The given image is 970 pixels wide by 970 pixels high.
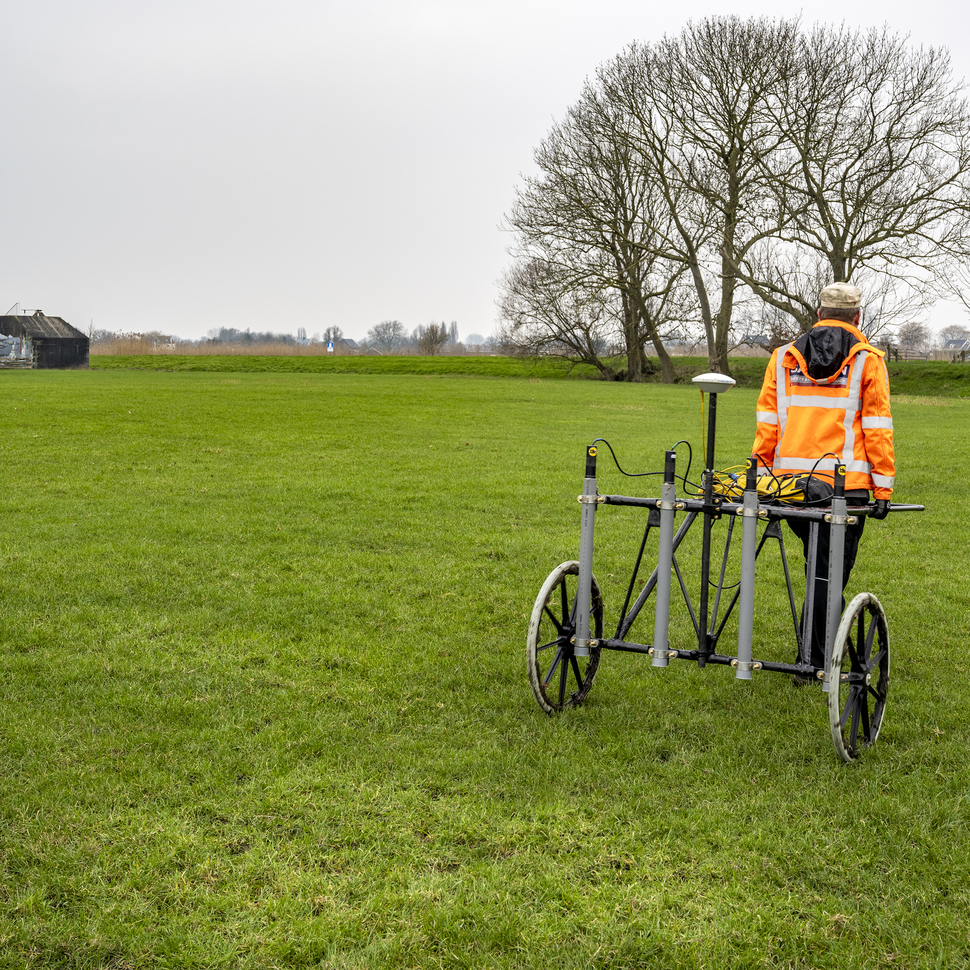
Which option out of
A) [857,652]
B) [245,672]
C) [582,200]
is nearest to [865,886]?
[857,652]

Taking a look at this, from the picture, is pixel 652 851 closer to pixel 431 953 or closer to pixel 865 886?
pixel 865 886

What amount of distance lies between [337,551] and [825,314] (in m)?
5.16

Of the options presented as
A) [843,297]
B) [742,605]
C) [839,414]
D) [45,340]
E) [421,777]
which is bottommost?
[421,777]

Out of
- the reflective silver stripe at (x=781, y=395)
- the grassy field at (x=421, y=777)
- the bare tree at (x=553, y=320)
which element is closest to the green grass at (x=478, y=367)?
the bare tree at (x=553, y=320)

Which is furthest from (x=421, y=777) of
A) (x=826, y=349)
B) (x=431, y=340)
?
(x=431, y=340)

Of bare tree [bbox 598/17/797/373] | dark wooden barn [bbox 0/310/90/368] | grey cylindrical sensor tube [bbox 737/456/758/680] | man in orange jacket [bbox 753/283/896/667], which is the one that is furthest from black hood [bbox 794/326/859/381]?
dark wooden barn [bbox 0/310/90/368]

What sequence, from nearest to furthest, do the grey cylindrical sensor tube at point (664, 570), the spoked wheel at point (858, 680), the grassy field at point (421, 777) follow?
the grassy field at point (421, 777), the spoked wheel at point (858, 680), the grey cylindrical sensor tube at point (664, 570)

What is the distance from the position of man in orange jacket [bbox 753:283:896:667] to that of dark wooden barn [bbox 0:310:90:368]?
2111 inches

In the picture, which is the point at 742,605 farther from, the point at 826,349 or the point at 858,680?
the point at 826,349

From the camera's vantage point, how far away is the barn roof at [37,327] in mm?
51781

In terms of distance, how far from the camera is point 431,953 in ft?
9.55

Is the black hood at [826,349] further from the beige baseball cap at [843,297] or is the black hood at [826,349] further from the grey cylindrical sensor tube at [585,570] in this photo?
the grey cylindrical sensor tube at [585,570]

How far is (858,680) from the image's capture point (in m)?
4.26

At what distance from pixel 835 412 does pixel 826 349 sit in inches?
13.0
